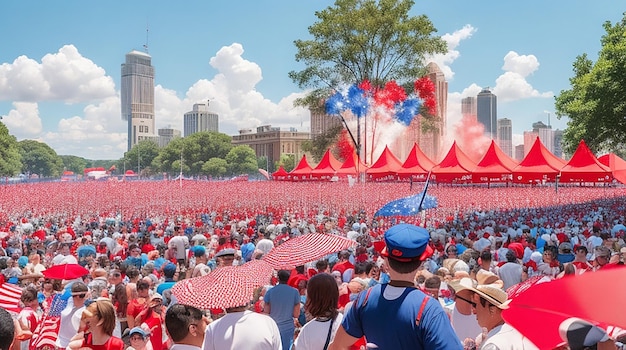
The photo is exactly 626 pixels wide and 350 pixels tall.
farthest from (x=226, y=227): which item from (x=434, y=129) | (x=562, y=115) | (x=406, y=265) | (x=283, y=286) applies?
(x=434, y=129)

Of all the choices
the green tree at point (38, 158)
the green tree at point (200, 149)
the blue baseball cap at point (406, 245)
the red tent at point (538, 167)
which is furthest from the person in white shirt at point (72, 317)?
the green tree at point (38, 158)

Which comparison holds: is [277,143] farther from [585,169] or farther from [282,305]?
[282,305]

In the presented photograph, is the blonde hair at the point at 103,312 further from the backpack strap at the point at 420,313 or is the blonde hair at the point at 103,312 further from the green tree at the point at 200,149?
the green tree at the point at 200,149

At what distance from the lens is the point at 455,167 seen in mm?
30250

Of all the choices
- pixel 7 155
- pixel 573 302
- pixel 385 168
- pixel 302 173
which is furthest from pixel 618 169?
pixel 7 155

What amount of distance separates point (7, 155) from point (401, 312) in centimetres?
8933

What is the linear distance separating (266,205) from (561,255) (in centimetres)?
1683

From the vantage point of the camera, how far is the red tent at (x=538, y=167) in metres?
24.9

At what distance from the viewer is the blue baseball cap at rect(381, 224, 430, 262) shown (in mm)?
2863

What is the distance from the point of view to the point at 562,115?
116 feet

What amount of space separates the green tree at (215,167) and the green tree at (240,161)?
4.55ft

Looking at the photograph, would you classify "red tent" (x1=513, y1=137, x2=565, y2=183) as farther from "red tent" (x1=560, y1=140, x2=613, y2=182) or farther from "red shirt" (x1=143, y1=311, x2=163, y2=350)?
"red shirt" (x1=143, y1=311, x2=163, y2=350)

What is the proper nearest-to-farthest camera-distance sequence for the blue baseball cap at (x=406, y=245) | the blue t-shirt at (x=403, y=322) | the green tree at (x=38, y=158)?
the blue t-shirt at (x=403, y=322) → the blue baseball cap at (x=406, y=245) → the green tree at (x=38, y=158)

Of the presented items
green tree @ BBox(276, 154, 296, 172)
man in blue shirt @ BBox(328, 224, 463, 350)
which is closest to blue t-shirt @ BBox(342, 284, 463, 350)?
man in blue shirt @ BBox(328, 224, 463, 350)
